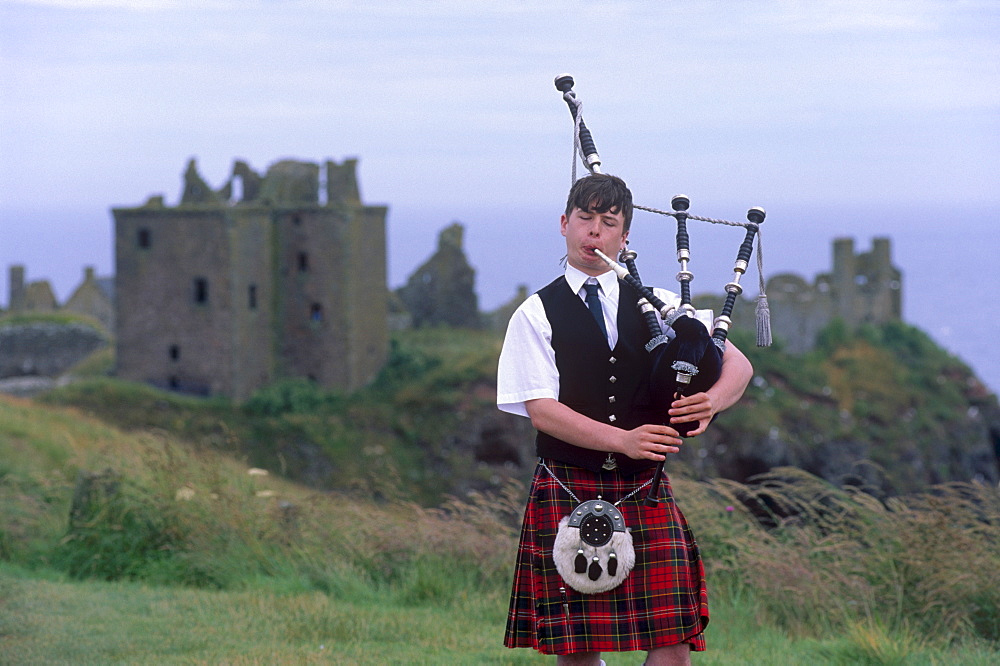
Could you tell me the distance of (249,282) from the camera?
38656 mm

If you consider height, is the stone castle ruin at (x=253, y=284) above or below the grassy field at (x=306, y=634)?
above

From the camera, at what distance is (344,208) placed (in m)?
38.6

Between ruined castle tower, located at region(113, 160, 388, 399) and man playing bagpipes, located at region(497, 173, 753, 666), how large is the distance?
114ft

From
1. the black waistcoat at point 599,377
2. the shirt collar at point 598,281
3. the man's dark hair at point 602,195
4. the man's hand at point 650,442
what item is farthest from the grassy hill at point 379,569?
the man's dark hair at point 602,195

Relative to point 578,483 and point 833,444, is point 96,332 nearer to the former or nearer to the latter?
point 833,444

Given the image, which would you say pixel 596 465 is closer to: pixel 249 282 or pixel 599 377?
pixel 599 377

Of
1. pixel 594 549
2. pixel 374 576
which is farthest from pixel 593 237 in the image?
pixel 374 576

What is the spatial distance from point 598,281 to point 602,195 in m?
0.31

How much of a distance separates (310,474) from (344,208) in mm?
8918

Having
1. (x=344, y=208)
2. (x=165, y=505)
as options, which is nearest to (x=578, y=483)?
(x=165, y=505)

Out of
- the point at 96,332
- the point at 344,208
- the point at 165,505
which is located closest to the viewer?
the point at 165,505

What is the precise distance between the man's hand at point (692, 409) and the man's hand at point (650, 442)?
5 centimetres

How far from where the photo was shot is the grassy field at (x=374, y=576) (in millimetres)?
5797

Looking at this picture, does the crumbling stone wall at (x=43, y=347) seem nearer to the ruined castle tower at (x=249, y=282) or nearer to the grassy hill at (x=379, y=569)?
the ruined castle tower at (x=249, y=282)
